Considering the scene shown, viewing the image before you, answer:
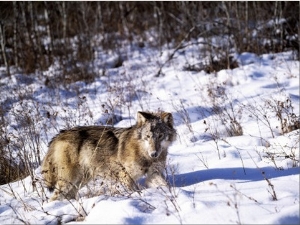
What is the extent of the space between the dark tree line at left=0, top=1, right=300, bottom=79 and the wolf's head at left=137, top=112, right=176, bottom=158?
5.74 m

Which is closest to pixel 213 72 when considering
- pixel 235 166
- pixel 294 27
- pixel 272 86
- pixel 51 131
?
pixel 272 86

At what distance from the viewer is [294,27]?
12211 millimetres

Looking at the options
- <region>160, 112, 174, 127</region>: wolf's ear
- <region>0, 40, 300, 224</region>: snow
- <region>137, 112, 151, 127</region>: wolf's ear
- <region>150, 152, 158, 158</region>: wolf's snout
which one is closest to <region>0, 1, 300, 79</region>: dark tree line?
<region>0, 40, 300, 224</region>: snow

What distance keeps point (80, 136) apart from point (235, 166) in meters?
2.13

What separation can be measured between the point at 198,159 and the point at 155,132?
904mm

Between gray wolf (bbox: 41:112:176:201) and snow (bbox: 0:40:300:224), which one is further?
gray wolf (bbox: 41:112:176:201)

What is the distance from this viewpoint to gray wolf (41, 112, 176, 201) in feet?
15.9

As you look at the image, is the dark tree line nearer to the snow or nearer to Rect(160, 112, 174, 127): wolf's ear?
the snow

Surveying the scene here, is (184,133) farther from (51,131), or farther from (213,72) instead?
(213,72)

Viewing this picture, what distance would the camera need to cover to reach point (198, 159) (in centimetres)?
543

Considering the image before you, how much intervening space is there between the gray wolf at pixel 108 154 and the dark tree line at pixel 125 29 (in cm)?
595

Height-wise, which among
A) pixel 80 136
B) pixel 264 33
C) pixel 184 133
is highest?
pixel 264 33

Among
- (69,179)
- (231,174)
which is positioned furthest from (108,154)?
(231,174)

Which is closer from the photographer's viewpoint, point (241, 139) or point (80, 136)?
point (80, 136)
